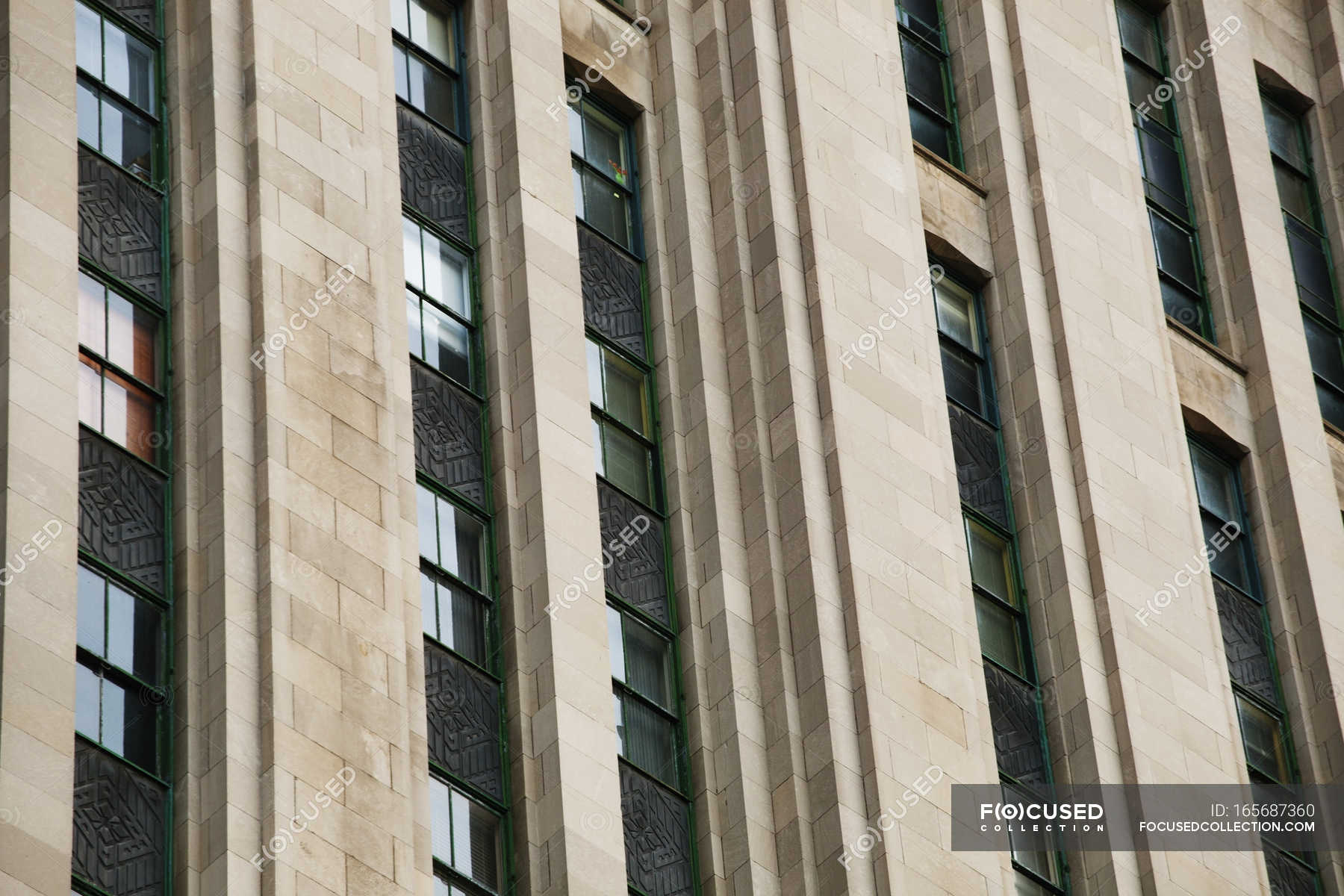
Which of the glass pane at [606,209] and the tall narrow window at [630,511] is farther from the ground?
the glass pane at [606,209]

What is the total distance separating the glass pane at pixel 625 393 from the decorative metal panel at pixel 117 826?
9.13 m

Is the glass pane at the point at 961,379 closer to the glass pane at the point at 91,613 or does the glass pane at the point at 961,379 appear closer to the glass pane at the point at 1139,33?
the glass pane at the point at 1139,33

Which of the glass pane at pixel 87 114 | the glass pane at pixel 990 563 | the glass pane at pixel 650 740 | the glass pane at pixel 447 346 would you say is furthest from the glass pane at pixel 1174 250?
the glass pane at pixel 87 114

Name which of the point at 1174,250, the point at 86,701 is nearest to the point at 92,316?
the point at 86,701

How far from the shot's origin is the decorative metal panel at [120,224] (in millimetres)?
26281

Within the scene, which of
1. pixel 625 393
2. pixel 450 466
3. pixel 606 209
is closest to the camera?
pixel 450 466

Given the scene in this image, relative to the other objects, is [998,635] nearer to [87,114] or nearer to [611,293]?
[611,293]

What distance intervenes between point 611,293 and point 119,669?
9810mm

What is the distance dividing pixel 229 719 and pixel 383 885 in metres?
2.11

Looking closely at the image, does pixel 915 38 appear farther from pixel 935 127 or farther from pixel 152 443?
pixel 152 443

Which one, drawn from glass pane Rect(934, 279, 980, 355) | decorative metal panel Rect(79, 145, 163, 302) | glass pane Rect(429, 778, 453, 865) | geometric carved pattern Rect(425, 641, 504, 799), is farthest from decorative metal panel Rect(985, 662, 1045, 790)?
decorative metal panel Rect(79, 145, 163, 302)

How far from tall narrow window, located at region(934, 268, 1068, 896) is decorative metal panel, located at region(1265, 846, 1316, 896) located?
370 centimetres

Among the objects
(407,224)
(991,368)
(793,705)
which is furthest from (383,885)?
(991,368)

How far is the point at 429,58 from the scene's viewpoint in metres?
31.9
